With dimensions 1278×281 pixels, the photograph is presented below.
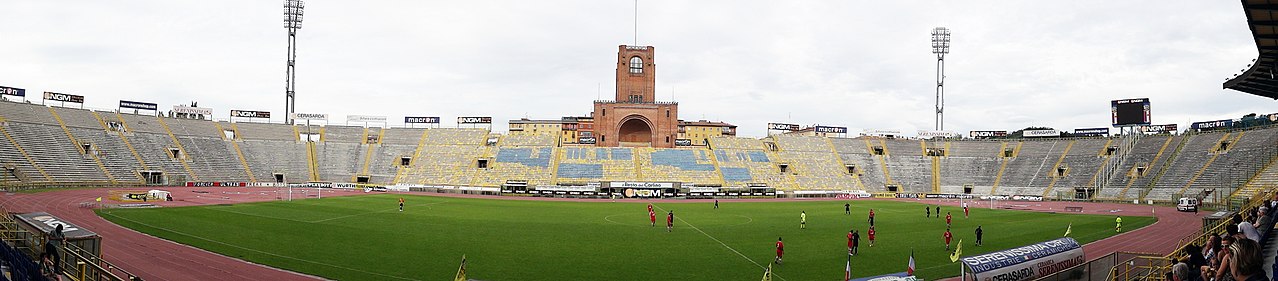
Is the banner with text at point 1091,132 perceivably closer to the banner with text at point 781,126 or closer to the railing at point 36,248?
the banner with text at point 781,126

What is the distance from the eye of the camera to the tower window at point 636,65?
314ft

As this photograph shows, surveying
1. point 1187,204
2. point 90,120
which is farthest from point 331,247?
point 90,120

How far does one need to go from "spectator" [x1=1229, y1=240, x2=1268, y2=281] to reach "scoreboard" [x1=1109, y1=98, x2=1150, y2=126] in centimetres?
7820

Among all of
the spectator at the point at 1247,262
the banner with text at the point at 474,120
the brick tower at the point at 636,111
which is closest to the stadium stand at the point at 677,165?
the brick tower at the point at 636,111

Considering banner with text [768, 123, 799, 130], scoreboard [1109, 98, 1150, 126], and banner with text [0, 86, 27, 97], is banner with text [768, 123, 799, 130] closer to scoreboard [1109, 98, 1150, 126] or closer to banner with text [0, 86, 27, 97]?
scoreboard [1109, 98, 1150, 126]

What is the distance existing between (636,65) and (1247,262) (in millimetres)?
90111

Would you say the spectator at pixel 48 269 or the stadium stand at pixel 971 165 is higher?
the stadium stand at pixel 971 165

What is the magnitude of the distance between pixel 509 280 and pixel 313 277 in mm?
5611

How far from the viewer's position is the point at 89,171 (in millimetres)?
62406

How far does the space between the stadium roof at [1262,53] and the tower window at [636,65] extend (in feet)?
215

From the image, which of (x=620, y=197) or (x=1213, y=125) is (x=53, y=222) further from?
(x=1213, y=125)

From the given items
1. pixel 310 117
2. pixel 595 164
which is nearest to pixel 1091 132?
pixel 595 164

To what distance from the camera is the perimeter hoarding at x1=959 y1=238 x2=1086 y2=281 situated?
54.5 ft

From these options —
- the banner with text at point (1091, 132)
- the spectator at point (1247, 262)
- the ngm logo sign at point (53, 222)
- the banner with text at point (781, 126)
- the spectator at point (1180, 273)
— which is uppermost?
the banner with text at point (781, 126)
